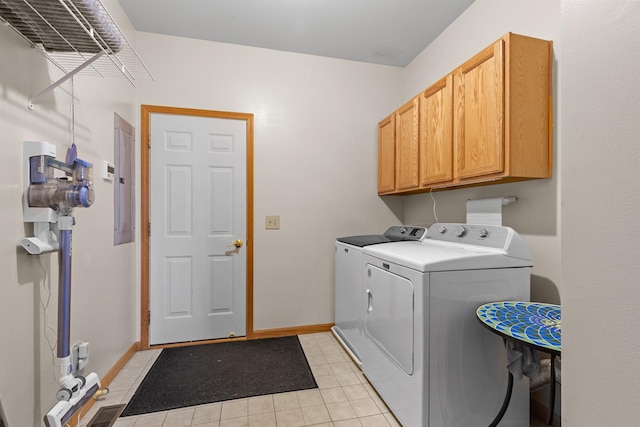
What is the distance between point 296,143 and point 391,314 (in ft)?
5.89

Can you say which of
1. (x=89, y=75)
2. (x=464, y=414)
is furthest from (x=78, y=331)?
(x=464, y=414)

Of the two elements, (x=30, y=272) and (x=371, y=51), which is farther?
(x=371, y=51)

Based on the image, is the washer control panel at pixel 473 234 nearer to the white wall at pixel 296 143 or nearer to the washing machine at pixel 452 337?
the washing machine at pixel 452 337

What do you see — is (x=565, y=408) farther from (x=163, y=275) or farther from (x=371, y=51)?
(x=371, y=51)

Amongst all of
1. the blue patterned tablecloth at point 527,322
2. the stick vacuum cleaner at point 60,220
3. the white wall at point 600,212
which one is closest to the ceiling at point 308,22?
the stick vacuum cleaner at point 60,220

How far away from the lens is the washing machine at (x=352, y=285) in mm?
2117

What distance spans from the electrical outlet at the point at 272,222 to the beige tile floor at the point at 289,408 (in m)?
1.24

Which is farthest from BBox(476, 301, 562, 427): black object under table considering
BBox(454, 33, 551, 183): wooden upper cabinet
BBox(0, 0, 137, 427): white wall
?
BBox(0, 0, 137, 427): white wall

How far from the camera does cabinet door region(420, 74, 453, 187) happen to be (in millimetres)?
1907

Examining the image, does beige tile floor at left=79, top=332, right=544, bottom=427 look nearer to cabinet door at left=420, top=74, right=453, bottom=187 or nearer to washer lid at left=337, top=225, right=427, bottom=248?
washer lid at left=337, top=225, right=427, bottom=248

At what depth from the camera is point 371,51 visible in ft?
8.95

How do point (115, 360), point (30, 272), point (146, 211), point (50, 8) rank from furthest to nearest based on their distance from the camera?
point (146, 211)
point (115, 360)
point (30, 272)
point (50, 8)

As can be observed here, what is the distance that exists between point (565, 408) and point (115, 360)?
8.27 ft

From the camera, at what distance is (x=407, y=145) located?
239 cm
